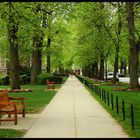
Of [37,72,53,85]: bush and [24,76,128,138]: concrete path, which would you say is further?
[37,72,53,85]: bush

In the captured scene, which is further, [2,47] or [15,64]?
[2,47]

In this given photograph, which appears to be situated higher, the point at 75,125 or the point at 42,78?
the point at 42,78

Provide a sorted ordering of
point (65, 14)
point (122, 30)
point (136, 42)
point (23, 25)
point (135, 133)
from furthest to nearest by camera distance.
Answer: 1. point (122, 30)
2. point (136, 42)
3. point (65, 14)
4. point (23, 25)
5. point (135, 133)

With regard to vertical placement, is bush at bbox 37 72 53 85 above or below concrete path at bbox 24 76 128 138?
above

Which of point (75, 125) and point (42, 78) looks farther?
point (42, 78)

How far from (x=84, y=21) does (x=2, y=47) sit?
12.6 meters

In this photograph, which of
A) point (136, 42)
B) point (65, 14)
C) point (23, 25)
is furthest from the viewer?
point (136, 42)

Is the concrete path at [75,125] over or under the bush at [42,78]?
under

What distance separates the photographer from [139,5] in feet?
137

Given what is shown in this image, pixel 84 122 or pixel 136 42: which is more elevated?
pixel 136 42

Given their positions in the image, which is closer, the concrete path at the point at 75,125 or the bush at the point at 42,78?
the concrete path at the point at 75,125

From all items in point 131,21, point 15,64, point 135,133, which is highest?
point 131,21

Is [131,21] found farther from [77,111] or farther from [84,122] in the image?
[84,122]

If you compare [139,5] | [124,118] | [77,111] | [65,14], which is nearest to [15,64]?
[65,14]
